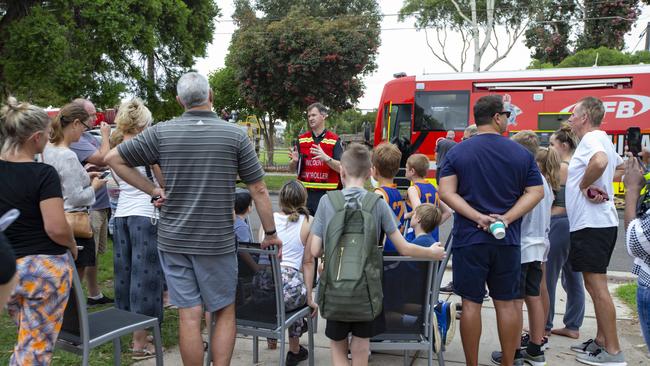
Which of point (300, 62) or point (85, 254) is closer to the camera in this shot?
point (85, 254)

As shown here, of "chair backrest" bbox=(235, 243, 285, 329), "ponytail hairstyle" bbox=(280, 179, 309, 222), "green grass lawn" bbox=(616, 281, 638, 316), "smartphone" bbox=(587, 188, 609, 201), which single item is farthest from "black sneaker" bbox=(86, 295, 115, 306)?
"green grass lawn" bbox=(616, 281, 638, 316)

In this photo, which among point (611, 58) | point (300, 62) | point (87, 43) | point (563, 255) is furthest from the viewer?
point (300, 62)

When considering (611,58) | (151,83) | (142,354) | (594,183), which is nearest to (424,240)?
(594,183)

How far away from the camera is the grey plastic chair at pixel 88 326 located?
9.21 ft

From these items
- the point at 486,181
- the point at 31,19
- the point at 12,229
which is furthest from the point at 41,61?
the point at 486,181

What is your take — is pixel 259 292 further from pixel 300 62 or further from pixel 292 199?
pixel 300 62

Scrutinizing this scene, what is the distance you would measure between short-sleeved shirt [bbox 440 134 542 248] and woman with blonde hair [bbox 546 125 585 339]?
985 mm

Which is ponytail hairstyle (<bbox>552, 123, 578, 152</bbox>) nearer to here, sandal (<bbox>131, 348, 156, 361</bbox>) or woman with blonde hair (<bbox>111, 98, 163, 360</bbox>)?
woman with blonde hair (<bbox>111, 98, 163, 360</bbox>)

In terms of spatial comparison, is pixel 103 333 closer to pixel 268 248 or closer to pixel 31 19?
pixel 268 248

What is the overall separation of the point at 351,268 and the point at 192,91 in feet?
4.38

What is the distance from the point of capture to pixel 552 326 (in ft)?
14.8

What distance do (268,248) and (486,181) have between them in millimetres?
1374

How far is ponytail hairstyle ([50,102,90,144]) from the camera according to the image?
3.83m

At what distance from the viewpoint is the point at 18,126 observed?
2.62 meters
